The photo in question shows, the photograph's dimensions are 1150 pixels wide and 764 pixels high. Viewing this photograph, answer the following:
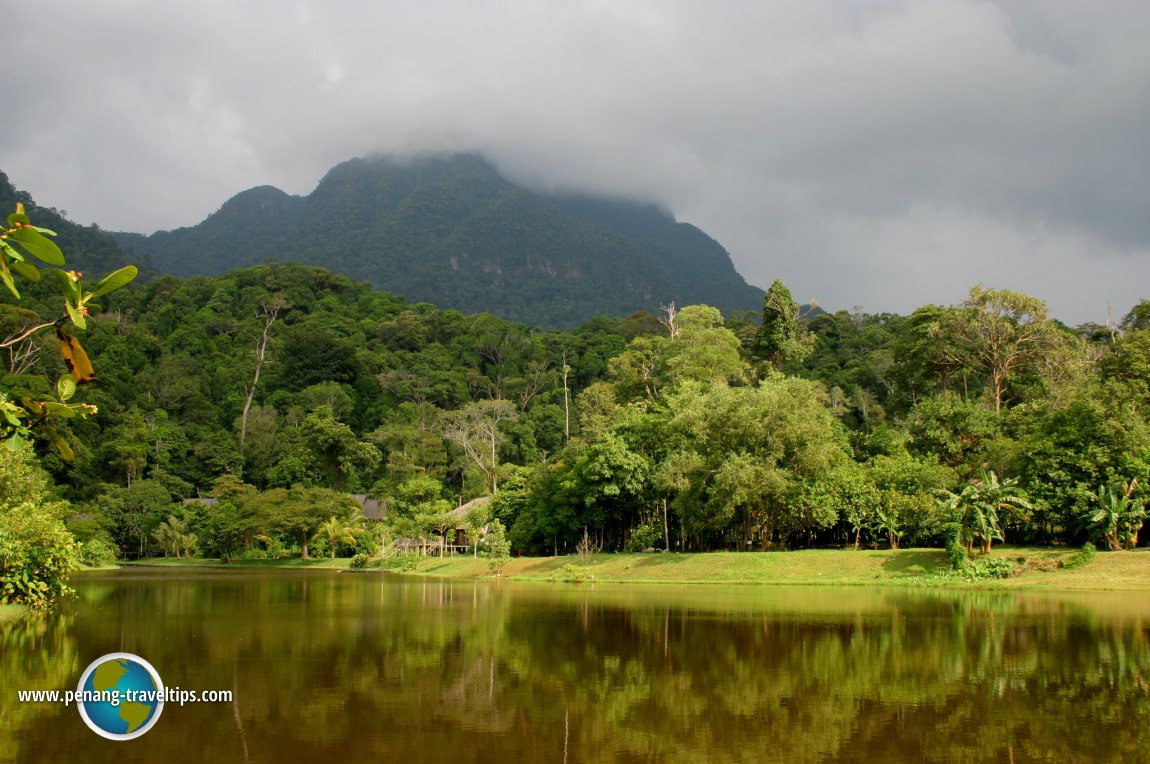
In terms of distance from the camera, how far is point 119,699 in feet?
31.8

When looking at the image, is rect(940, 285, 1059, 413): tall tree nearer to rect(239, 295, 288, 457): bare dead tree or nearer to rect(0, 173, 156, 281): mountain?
rect(239, 295, 288, 457): bare dead tree

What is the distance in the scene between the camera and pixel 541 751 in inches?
340

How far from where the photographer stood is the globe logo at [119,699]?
30.4ft

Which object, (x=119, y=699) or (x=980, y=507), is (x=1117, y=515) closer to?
(x=980, y=507)

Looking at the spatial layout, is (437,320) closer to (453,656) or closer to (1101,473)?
(1101,473)

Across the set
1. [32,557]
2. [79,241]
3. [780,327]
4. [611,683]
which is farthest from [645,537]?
[79,241]

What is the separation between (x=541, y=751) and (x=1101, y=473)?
110ft

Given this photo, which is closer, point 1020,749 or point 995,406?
point 1020,749

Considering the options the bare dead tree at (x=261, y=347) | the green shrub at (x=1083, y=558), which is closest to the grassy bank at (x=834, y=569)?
the green shrub at (x=1083, y=558)

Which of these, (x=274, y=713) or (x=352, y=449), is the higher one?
(x=352, y=449)

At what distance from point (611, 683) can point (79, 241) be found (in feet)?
497

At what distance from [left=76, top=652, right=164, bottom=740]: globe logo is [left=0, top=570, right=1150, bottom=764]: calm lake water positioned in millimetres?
171

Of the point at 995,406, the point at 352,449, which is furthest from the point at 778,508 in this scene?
the point at 352,449

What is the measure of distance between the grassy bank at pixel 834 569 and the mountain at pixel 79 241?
11198 cm
